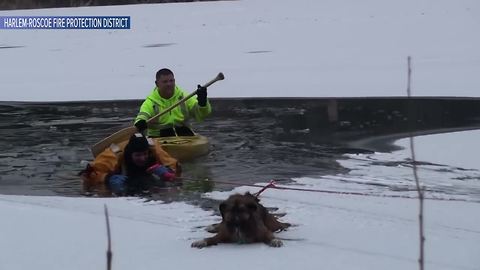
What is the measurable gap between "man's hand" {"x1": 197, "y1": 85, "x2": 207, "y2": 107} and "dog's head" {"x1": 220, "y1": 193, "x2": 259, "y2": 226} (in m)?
4.09

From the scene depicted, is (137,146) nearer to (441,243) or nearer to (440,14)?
(441,243)

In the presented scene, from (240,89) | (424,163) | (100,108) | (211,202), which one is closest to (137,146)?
(211,202)

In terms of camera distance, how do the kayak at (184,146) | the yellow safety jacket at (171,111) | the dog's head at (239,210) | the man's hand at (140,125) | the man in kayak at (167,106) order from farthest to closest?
the yellow safety jacket at (171,111), the man in kayak at (167,106), the kayak at (184,146), the man's hand at (140,125), the dog's head at (239,210)

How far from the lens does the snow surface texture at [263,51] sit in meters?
15.5

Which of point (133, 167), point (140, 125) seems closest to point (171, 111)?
point (140, 125)

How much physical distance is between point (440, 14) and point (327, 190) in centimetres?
2031

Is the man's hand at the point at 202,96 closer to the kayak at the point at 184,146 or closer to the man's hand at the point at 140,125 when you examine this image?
the kayak at the point at 184,146

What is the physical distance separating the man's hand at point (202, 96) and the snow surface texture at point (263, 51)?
513 cm

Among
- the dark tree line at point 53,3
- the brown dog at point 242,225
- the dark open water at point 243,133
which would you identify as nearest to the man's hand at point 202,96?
the dark open water at point 243,133

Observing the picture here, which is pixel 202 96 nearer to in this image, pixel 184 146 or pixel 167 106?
pixel 167 106

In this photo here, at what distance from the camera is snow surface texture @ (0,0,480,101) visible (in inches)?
610

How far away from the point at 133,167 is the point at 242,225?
2.84 m

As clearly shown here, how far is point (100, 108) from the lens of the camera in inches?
546

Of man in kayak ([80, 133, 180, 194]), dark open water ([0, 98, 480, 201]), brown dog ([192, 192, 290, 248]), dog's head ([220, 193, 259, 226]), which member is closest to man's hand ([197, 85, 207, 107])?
dark open water ([0, 98, 480, 201])
